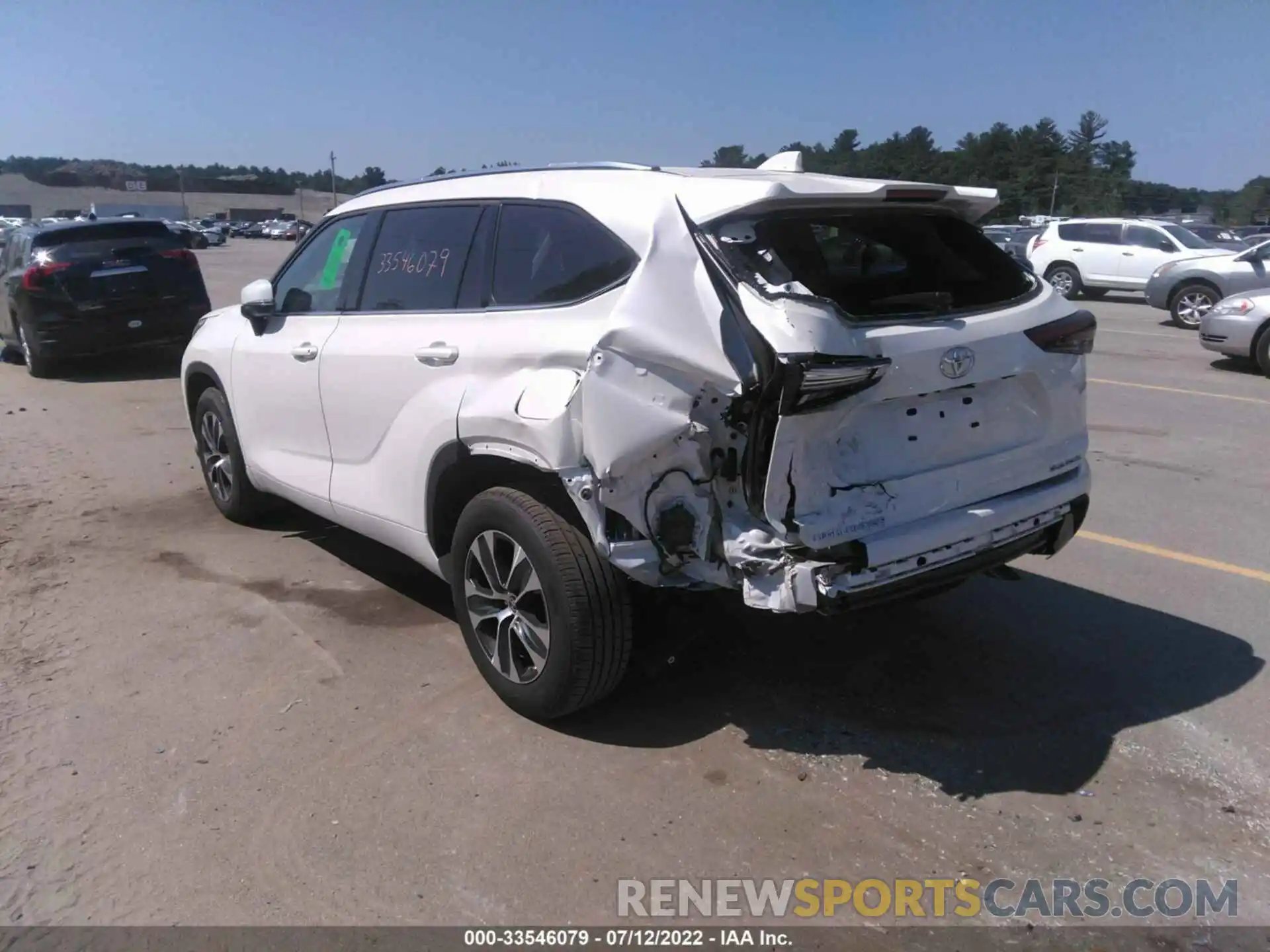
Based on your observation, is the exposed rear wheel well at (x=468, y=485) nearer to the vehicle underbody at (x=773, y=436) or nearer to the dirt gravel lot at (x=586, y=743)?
the vehicle underbody at (x=773, y=436)

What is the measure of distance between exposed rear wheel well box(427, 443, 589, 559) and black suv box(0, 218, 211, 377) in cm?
929

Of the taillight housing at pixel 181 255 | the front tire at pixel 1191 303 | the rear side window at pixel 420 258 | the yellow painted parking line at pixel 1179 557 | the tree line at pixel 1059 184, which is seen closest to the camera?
the rear side window at pixel 420 258

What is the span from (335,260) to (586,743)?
276 cm

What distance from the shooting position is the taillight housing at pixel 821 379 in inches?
118

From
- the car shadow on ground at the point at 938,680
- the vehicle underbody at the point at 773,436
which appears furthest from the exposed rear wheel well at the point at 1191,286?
the vehicle underbody at the point at 773,436

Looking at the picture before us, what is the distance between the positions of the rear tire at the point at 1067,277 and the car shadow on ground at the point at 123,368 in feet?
55.5

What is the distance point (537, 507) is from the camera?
3.63 m

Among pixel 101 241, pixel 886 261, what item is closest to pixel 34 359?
pixel 101 241

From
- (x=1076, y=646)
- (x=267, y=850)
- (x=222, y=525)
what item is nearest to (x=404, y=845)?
(x=267, y=850)

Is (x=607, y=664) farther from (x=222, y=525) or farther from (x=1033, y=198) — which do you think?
(x=1033, y=198)

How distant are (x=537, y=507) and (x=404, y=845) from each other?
1174 mm

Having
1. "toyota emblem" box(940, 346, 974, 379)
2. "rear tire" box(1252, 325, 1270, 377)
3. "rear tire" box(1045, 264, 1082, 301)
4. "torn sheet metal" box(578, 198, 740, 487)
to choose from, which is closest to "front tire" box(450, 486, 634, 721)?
"torn sheet metal" box(578, 198, 740, 487)

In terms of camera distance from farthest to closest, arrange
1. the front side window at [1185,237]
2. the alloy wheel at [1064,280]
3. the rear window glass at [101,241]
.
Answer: the alloy wheel at [1064,280] < the front side window at [1185,237] < the rear window glass at [101,241]

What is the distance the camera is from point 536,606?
371 centimetres
